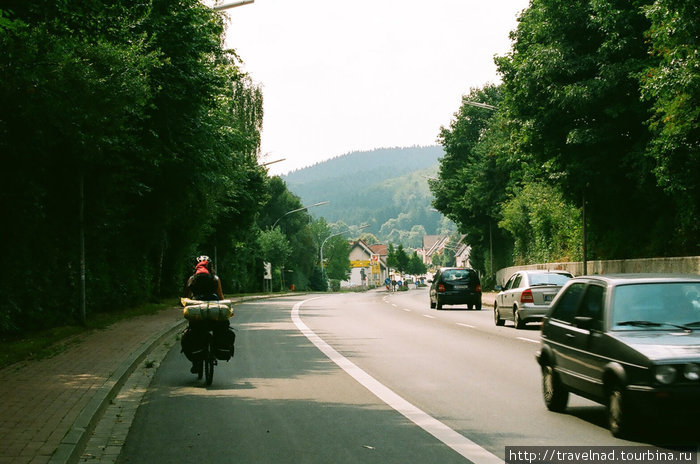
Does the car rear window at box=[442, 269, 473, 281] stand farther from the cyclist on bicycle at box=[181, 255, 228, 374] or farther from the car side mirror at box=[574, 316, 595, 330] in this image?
the car side mirror at box=[574, 316, 595, 330]

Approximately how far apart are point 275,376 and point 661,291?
6152 mm

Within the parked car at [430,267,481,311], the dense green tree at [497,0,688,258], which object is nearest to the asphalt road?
the dense green tree at [497,0,688,258]

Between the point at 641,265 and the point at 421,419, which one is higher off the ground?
the point at 641,265

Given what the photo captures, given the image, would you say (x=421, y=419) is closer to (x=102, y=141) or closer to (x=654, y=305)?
(x=654, y=305)

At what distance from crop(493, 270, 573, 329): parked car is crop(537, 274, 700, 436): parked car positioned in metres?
13.4

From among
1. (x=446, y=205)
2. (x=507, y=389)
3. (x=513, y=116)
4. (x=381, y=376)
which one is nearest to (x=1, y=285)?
(x=381, y=376)

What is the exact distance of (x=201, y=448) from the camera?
7211 millimetres

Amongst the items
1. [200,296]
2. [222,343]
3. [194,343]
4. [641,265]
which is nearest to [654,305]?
[222,343]

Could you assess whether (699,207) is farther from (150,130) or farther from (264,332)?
(150,130)

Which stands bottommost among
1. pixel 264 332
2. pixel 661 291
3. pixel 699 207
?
pixel 264 332

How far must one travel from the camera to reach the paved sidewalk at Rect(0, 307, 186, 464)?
6.92m

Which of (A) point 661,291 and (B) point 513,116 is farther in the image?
(B) point 513,116

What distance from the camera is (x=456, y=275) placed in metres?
35.6

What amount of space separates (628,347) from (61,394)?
6247 millimetres
